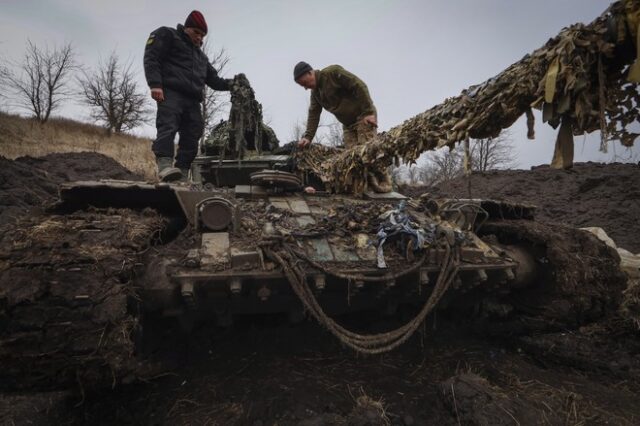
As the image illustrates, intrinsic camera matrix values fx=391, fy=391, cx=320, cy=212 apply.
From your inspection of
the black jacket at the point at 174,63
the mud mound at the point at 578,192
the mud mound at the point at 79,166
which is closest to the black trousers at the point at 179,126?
the black jacket at the point at 174,63

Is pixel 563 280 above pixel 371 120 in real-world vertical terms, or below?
below

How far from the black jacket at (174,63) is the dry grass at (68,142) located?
42.5 feet

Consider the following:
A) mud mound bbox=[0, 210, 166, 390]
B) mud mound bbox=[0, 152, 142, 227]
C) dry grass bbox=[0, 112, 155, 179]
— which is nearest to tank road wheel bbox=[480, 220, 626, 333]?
mud mound bbox=[0, 210, 166, 390]

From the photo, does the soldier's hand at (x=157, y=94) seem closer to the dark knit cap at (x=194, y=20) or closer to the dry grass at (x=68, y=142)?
the dark knit cap at (x=194, y=20)

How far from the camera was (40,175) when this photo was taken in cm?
1063

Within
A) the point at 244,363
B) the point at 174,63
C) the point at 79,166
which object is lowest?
the point at 244,363

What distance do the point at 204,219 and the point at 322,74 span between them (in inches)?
116

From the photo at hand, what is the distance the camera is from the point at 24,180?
9.71 m

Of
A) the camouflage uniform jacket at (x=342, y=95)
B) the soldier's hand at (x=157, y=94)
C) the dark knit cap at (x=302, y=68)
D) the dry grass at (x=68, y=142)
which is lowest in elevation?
the soldier's hand at (x=157, y=94)

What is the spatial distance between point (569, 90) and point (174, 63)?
4.15m

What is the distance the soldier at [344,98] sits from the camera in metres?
4.64

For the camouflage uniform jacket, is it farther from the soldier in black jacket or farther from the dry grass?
the dry grass

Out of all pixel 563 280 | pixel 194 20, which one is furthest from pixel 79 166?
pixel 563 280

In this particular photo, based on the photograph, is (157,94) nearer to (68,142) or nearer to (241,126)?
(241,126)
